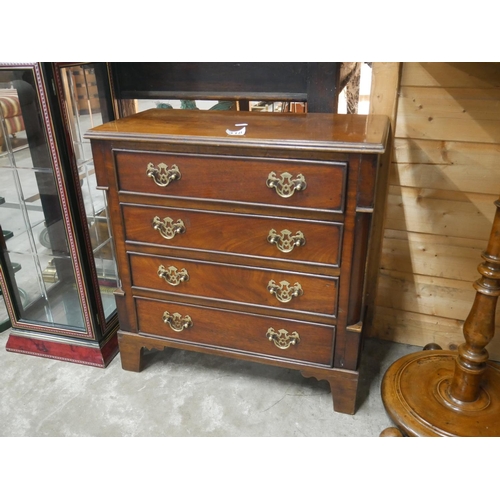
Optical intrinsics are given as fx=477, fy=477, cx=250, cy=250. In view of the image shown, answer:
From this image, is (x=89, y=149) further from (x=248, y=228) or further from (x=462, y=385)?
(x=462, y=385)

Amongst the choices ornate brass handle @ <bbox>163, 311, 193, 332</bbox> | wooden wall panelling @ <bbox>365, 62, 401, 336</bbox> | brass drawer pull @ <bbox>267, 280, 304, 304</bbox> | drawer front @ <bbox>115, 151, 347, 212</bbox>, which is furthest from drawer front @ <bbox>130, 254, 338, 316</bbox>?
wooden wall panelling @ <bbox>365, 62, 401, 336</bbox>

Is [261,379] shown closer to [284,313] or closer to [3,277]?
[284,313]

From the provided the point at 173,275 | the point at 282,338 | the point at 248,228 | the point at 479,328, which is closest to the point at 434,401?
the point at 479,328

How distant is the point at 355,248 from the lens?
4.62 ft

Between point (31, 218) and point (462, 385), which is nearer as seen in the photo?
point (462, 385)

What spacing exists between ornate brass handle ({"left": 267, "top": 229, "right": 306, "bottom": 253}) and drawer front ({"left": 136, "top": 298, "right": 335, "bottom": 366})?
271mm

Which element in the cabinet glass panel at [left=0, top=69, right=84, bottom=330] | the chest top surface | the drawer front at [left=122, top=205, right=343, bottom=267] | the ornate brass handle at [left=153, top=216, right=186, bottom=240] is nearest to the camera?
the chest top surface

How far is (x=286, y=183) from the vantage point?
1360 mm

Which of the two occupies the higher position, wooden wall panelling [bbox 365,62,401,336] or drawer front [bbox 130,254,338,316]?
wooden wall panelling [bbox 365,62,401,336]

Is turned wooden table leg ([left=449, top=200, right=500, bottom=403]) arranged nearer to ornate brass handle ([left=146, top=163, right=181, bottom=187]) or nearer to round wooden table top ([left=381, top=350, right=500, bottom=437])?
round wooden table top ([left=381, top=350, right=500, bottom=437])

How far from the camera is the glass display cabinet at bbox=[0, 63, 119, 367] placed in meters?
1.60

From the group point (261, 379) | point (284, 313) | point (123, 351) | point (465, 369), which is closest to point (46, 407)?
point (123, 351)

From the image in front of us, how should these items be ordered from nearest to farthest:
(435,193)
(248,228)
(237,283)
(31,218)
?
(248,228)
(237,283)
(435,193)
(31,218)

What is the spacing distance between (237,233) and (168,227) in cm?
24
